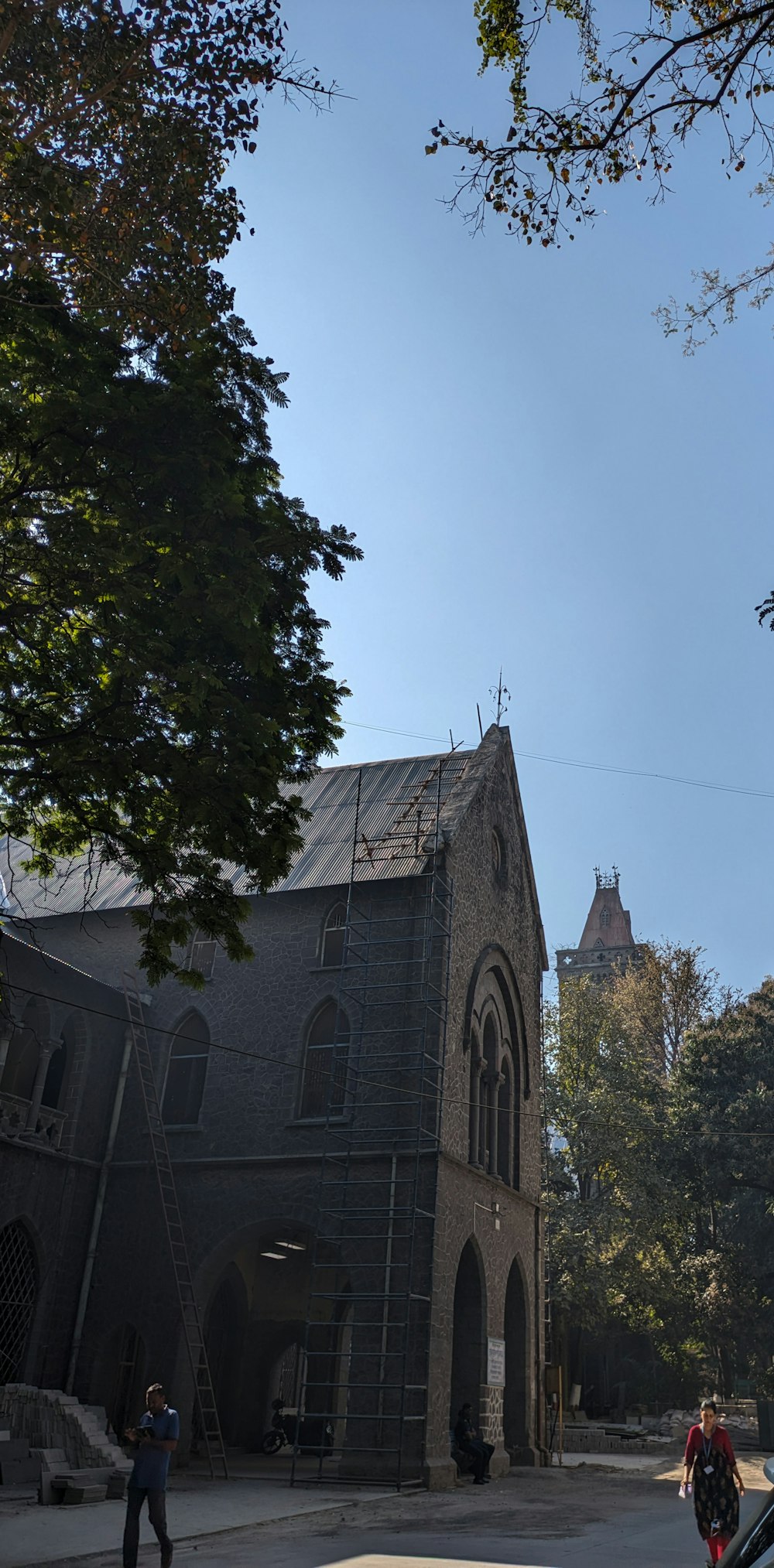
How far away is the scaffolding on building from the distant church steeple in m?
70.1

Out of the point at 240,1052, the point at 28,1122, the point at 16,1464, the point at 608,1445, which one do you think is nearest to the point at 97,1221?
the point at 28,1122

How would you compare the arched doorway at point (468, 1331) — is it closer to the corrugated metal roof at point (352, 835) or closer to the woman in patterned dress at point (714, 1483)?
the corrugated metal roof at point (352, 835)

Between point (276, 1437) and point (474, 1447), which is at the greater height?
point (474, 1447)

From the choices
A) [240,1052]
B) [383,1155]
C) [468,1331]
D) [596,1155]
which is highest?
[596,1155]

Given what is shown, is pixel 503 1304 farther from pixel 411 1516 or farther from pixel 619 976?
pixel 619 976

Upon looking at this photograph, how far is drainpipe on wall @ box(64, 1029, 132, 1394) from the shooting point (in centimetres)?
2145

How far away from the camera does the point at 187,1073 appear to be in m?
23.9

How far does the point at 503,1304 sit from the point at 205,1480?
734 cm

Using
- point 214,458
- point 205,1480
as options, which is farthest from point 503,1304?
point 214,458

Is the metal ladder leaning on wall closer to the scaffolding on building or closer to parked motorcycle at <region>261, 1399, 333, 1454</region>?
parked motorcycle at <region>261, 1399, 333, 1454</region>

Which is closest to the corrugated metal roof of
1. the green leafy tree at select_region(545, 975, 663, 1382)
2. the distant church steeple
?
the green leafy tree at select_region(545, 975, 663, 1382)

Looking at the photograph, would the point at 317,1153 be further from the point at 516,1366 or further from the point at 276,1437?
the point at 276,1437

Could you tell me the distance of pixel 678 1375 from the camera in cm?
3788

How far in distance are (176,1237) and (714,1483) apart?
1340 centimetres
